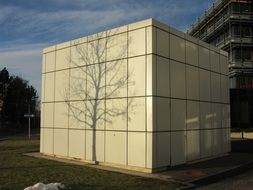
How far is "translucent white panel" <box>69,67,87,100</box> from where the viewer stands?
62.9ft

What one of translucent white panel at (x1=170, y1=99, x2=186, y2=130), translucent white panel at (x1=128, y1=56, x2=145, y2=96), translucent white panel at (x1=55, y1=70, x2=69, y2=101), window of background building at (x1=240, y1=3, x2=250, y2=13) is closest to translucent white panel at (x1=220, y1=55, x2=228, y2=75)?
translucent white panel at (x1=170, y1=99, x2=186, y2=130)

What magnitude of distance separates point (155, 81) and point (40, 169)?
580cm

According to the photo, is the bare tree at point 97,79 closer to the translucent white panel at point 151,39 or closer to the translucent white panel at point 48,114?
the translucent white panel at point 151,39

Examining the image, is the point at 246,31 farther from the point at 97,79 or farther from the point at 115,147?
the point at 115,147

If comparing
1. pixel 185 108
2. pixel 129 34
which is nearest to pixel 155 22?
pixel 129 34

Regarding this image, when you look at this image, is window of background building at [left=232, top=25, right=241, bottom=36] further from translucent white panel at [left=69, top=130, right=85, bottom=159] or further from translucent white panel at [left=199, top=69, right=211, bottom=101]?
translucent white panel at [left=69, top=130, right=85, bottom=159]

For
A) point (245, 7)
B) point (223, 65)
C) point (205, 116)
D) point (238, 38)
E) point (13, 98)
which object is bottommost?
point (205, 116)

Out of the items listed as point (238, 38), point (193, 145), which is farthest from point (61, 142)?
point (238, 38)

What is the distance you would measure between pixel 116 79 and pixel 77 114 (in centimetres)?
336

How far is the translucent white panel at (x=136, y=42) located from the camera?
16219 mm

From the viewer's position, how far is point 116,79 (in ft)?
56.6

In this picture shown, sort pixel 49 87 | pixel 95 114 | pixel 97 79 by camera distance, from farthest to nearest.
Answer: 1. pixel 49 87
2. pixel 97 79
3. pixel 95 114

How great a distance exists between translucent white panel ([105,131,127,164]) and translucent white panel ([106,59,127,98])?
1.72 m

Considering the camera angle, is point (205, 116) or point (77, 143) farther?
point (205, 116)
